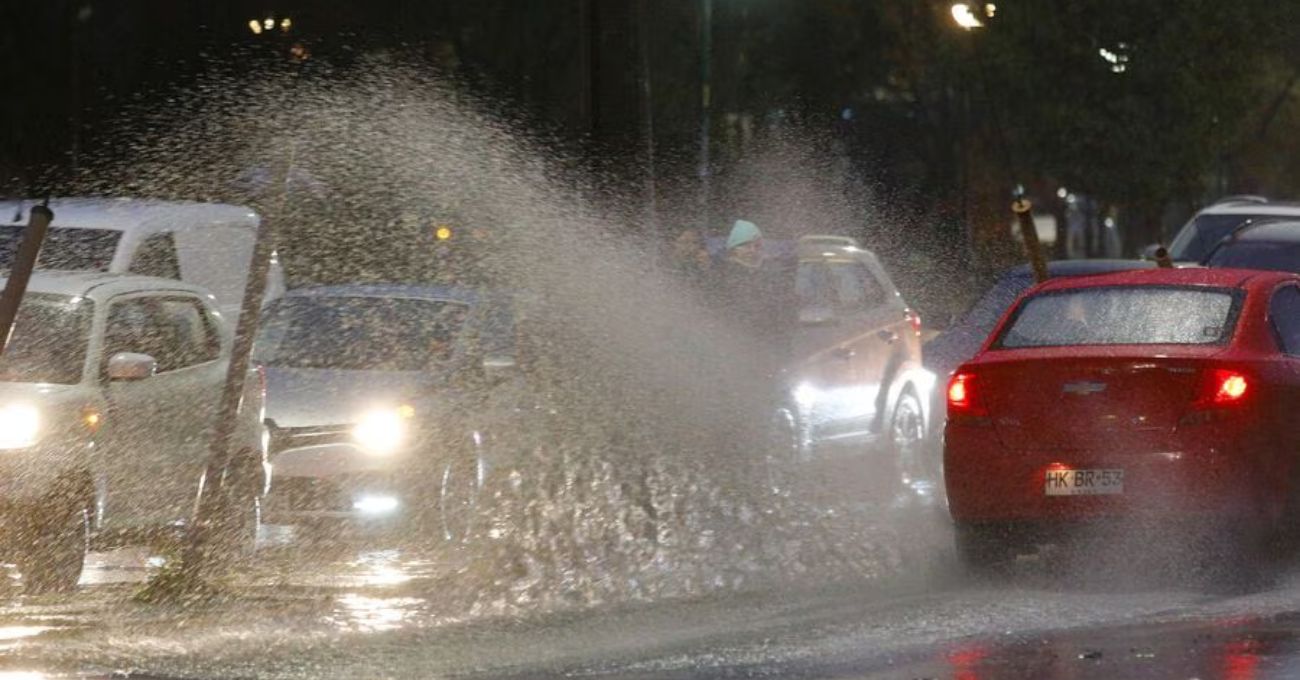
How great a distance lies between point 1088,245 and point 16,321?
1997 inches

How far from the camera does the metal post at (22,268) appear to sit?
11758 millimetres

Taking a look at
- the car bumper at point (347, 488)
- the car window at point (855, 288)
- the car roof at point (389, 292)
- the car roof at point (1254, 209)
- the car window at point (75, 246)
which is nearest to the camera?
the car bumper at point (347, 488)

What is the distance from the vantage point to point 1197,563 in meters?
12.2

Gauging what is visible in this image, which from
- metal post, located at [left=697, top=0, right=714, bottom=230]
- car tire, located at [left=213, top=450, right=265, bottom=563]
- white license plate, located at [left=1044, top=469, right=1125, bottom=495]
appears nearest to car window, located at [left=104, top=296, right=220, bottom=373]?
car tire, located at [left=213, top=450, right=265, bottom=563]

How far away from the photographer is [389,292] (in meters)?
15.6

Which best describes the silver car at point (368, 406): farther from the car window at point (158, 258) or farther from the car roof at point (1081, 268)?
the car roof at point (1081, 268)

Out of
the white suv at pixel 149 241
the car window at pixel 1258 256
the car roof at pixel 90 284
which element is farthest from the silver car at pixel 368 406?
the car window at pixel 1258 256

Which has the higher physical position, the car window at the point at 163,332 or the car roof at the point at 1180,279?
the car roof at the point at 1180,279

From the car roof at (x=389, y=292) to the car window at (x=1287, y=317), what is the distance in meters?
4.62

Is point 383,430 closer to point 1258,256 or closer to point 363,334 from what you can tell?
point 363,334

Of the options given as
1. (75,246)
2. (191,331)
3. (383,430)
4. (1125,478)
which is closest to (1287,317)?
(1125,478)

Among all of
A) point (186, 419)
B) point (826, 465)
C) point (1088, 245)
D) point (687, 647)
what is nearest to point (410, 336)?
point (186, 419)

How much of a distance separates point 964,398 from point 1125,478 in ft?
3.17

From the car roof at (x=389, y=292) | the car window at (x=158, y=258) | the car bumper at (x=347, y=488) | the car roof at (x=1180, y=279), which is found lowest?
the car bumper at (x=347, y=488)
